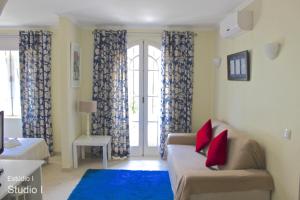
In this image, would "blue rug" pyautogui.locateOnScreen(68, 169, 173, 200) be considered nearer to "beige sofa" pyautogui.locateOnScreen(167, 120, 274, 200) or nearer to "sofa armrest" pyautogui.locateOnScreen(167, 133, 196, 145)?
"sofa armrest" pyautogui.locateOnScreen(167, 133, 196, 145)

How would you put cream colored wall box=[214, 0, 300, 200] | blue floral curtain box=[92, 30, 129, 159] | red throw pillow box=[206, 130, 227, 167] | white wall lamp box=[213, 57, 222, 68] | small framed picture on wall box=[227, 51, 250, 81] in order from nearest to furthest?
cream colored wall box=[214, 0, 300, 200]
red throw pillow box=[206, 130, 227, 167]
small framed picture on wall box=[227, 51, 250, 81]
white wall lamp box=[213, 57, 222, 68]
blue floral curtain box=[92, 30, 129, 159]

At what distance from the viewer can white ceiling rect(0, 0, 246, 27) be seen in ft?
11.4

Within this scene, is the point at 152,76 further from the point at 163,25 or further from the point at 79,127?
the point at 79,127

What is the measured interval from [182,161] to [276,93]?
146 centimetres

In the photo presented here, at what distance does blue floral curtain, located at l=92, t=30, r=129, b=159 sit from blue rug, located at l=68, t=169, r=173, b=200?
824 millimetres

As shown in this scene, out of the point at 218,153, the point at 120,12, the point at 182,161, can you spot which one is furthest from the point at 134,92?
the point at 218,153

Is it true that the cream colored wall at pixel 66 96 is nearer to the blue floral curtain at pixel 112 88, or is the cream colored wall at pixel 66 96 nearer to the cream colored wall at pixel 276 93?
the blue floral curtain at pixel 112 88

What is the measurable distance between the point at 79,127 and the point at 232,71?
286 centimetres

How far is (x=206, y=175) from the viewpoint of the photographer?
255 cm

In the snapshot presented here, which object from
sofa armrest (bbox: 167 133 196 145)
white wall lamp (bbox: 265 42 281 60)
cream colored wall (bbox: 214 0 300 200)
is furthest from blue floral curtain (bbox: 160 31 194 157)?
white wall lamp (bbox: 265 42 281 60)

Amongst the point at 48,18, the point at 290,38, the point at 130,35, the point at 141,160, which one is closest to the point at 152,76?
the point at 130,35

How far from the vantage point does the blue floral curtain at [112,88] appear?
15.8 ft

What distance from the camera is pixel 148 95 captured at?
505 cm

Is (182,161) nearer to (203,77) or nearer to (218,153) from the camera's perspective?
(218,153)
